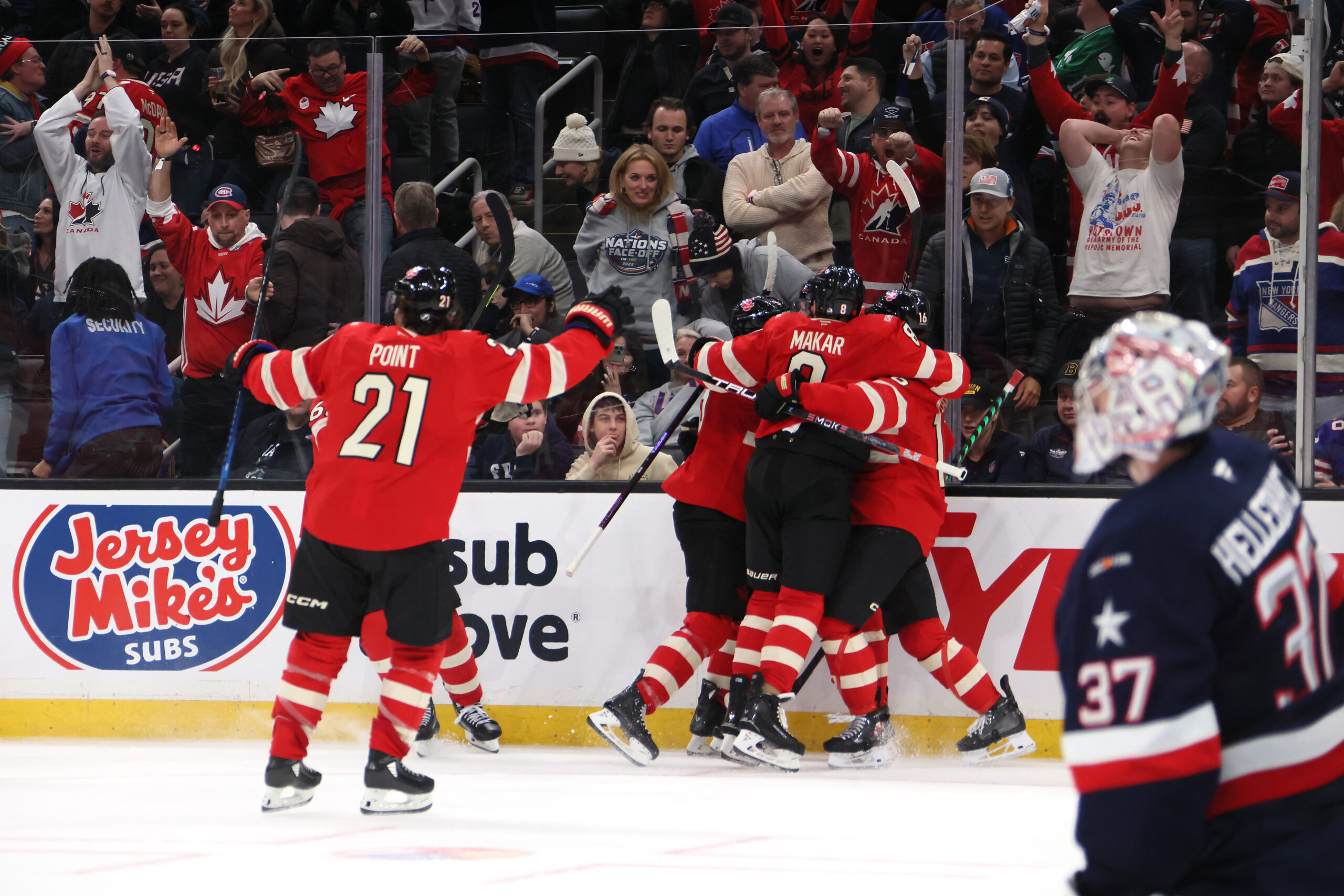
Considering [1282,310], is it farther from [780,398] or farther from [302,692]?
[302,692]

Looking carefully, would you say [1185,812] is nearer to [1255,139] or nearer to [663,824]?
[663,824]

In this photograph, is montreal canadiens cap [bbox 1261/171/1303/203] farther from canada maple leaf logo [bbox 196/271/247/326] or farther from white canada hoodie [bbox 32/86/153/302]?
white canada hoodie [bbox 32/86/153/302]

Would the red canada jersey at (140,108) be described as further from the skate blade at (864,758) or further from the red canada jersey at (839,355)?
the skate blade at (864,758)

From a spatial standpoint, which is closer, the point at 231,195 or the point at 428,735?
the point at 428,735

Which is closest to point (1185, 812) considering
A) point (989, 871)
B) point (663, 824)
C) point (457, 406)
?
point (989, 871)

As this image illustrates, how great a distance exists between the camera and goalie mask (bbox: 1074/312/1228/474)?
4.72 feet

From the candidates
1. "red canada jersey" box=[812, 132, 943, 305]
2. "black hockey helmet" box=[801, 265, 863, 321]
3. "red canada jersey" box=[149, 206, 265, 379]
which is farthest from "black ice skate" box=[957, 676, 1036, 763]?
"red canada jersey" box=[149, 206, 265, 379]

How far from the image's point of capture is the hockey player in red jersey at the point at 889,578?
15.2 ft

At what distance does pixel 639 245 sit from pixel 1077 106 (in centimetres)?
163

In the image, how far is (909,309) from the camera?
16.1 ft

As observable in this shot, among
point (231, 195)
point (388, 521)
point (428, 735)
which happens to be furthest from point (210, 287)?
point (388, 521)

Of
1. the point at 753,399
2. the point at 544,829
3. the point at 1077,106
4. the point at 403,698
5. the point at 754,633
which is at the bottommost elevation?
the point at 544,829

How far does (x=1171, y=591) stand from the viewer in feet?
4.43

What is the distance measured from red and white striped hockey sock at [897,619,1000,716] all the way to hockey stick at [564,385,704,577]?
1064 millimetres
